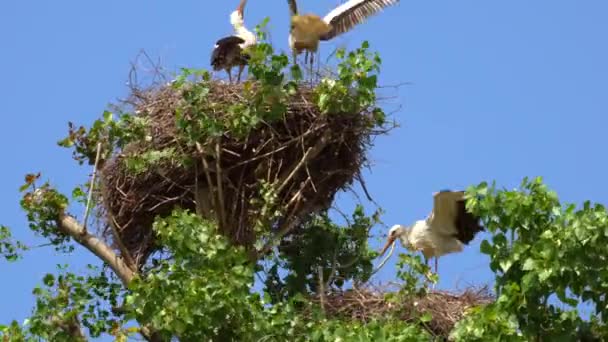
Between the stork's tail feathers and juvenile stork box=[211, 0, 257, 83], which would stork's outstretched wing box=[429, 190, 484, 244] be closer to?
the stork's tail feathers

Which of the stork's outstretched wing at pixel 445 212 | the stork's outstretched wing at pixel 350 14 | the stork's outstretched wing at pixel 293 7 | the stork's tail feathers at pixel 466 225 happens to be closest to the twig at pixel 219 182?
the stork's outstretched wing at pixel 445 212

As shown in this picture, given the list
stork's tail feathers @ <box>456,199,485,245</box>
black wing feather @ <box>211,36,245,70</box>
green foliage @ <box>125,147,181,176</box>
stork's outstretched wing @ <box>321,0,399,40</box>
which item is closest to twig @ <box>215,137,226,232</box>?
green foliage @ <box>125,147,181,176</box>

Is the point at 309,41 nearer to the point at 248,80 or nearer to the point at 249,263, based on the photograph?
the point at 248,80

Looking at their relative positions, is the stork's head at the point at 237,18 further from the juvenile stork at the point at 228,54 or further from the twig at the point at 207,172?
the twig at the point at 207,172

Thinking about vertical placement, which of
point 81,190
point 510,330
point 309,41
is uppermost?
point 309,41

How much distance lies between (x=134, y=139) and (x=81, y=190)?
563 millimetres

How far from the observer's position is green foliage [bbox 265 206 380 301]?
14656 millimetres

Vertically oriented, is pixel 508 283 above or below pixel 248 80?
below

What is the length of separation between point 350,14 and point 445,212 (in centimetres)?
197

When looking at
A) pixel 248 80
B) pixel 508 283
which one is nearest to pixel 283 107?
pixel 248 80

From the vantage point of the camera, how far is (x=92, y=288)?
14.2 metres

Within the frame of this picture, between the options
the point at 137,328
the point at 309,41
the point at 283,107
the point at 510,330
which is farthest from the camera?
the point at 309,41

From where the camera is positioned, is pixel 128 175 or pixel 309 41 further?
pixel 309 41

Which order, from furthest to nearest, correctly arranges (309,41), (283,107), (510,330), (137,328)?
(309,41) → (283,107) → (137,328) → (510,330)
